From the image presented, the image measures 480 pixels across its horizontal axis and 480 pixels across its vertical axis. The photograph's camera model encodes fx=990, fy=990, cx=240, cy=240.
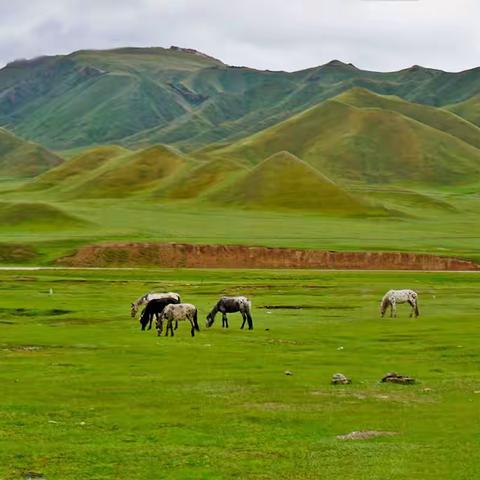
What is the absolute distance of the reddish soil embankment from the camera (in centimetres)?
12938

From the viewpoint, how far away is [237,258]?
13700 cm

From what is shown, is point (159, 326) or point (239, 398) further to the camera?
point (159, 326)

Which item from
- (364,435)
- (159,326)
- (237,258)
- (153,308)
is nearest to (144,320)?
(153,308)

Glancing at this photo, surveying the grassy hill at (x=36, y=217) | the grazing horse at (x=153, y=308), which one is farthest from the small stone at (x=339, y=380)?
the grassy hill at (x=36, y=217)

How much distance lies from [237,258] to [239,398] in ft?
346

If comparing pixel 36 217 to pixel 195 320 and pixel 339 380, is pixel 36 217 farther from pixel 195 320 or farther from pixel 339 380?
pixel 339 380

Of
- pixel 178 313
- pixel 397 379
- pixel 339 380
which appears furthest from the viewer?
pixel 178 313

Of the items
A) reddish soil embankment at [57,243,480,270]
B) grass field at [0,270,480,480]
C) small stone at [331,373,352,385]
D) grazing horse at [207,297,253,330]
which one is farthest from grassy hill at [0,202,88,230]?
small stone at [331,373,352,385]

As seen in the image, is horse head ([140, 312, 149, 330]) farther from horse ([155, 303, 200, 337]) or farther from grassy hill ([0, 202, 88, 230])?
grassy hill ([0, 202, 88, 230])

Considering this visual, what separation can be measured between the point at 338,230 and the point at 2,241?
63451mm

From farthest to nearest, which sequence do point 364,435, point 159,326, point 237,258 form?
point 237,258
point 159,326
point 364,435

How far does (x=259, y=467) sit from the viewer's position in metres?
22.7

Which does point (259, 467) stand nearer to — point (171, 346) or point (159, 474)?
point (159, 474)

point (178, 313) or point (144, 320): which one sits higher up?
point (178, 313)
